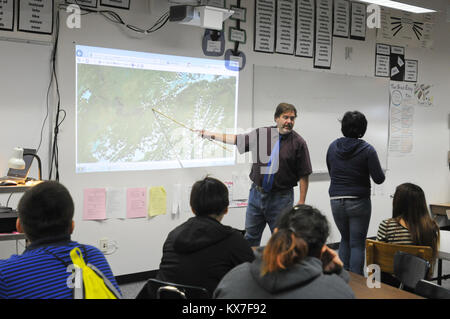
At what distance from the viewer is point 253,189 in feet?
12.4

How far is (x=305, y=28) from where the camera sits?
480 centimetres

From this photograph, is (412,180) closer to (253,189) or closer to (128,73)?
(253,189)

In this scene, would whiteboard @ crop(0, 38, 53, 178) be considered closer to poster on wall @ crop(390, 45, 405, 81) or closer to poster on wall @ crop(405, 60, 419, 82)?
poster on wall @ crop(390, 45, 405, 81)

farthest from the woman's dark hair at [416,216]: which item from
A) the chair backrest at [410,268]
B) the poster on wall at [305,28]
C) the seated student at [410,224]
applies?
the poster on wall at [305,28]

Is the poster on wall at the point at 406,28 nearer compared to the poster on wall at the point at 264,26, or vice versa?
the poster on wall at the point at 264,26

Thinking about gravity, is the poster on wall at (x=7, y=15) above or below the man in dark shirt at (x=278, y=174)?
above

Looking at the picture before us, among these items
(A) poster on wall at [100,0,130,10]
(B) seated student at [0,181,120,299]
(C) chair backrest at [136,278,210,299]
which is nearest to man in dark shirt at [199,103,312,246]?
(A) poster on wall at [100,0,130,10]

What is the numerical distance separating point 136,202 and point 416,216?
223 centimetres

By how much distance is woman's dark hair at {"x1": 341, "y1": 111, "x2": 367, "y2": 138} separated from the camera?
11.5 ft

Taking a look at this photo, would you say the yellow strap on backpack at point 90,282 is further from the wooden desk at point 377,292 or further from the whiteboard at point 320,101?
the whiteboard at point 320,101

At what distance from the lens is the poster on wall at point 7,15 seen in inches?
128

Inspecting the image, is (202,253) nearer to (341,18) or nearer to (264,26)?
(264,26)

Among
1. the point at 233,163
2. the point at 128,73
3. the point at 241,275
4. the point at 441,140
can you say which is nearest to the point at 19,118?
the point at 128,73

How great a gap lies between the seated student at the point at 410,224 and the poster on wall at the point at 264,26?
2.21 meters
